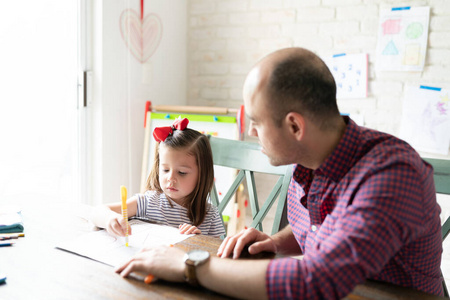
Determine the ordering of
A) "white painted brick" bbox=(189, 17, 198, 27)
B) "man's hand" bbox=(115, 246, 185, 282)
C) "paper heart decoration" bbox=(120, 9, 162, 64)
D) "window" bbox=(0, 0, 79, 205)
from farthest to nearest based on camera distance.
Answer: "white painted brick" bbox=(189, 17, 198, 27) < "paper heart decoration" bbox=(120, 9, 162, 64) < "window" bbox=(0, 0, 79, 205) < "man's hand" bbox=(115, 246, 185, 282)

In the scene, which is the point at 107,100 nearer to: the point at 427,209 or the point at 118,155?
the point at 118,155

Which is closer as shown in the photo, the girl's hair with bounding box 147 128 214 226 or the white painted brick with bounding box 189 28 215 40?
the girl's hair with bounding box 147 128 214 226

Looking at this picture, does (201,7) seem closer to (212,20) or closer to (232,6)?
(212,20)

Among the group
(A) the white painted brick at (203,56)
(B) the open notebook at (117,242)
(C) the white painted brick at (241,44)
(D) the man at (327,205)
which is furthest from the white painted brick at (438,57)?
(B) the open notebook at (117,242)

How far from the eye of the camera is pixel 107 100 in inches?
101

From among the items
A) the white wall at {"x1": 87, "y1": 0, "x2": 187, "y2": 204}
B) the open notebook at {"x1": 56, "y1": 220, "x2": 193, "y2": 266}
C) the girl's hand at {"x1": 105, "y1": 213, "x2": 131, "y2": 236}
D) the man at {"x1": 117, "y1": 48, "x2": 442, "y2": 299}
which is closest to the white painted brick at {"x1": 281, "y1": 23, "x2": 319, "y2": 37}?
the white wall at {"x1": 87, "y1": 0, "x2": 187, "y2": 204}

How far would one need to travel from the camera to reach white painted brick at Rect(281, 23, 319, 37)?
2734 millimetres

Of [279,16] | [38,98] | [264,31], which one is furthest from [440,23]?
[38,98]

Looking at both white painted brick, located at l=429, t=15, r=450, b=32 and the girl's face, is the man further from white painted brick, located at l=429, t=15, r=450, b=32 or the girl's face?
white painted brick, located at l=429, t=15, r=450, b=32

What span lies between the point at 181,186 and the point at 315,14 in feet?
5.70

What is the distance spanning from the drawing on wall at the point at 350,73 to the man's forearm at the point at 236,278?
6.71ft

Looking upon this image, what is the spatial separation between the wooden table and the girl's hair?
0.42 meters

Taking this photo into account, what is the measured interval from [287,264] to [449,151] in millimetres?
2011

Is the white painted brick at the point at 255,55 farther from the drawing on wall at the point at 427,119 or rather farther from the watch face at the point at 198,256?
the watch face at the point at 198,256
